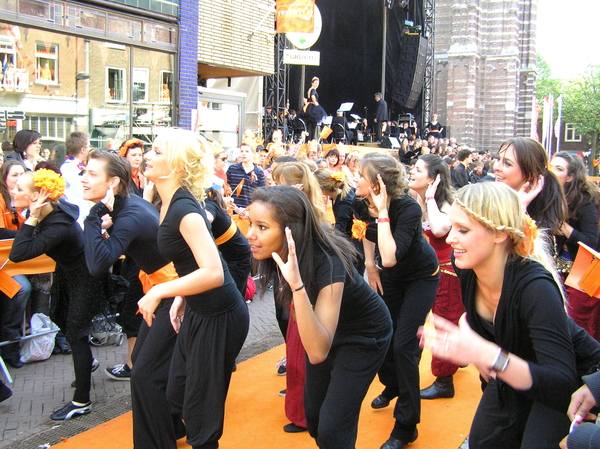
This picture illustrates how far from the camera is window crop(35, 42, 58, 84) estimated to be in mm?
10430

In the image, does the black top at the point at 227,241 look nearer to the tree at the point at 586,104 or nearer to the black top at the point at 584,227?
the black top at the point at 584,227

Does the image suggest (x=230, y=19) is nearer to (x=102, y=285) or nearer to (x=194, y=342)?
(x=102, y=285)

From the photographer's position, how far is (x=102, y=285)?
15.0 ft

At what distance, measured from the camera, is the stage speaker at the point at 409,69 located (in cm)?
2705

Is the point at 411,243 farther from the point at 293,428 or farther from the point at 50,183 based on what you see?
the point at 50,183

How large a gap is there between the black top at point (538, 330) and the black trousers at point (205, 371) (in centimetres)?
136

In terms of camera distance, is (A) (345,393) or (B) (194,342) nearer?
(A) (345,393)

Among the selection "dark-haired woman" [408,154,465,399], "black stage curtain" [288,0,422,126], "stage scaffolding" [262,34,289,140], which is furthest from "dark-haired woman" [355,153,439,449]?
"black stage curtain" [288,0,422,126]

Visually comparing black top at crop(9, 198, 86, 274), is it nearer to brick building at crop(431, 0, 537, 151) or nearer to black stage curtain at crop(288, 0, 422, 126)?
black stage curtain at crop(288, 0, 422, 126)

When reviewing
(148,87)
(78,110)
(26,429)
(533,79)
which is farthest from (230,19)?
(533,79)

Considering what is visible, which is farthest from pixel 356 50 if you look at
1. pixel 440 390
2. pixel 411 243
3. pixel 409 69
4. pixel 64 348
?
pixel 411 243

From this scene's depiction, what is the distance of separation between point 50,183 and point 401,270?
2.51 m

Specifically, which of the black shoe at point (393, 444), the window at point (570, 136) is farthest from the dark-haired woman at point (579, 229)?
the window at point (570, 136)

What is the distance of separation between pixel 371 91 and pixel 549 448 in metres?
26.4
